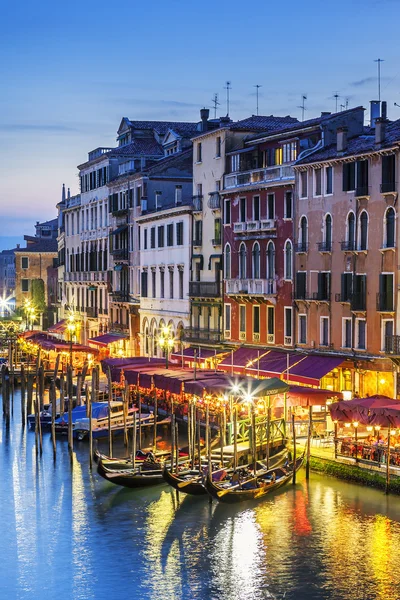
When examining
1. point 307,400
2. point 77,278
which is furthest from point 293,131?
point 77,278

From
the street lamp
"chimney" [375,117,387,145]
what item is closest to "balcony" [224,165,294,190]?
"chimney" [375,117,387,145]

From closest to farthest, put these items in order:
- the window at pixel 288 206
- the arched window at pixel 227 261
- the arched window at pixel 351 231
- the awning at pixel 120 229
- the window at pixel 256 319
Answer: the arched window at pixel 351 231
the window at pixel 288 206
the window at pixel 256 319
the arched window at pixel 227 261
the awning at pixel 120 229

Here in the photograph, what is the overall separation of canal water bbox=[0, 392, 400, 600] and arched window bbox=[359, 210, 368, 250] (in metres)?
10.0

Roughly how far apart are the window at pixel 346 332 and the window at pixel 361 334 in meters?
0.52

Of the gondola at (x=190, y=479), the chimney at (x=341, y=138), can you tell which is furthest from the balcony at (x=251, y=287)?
the gondola at (x=190, y=479)

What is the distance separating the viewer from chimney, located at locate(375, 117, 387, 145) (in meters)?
42.9

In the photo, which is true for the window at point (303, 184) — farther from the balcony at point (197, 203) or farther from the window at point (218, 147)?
the balcony at point (197, 203)

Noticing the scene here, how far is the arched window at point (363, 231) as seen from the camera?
44781 millimetres

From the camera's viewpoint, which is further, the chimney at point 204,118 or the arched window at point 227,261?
the chimney at point 204,118

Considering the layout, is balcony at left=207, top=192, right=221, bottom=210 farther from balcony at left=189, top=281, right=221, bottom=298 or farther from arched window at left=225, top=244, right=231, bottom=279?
balcony at left=189, top=281, right=221, bottom=298

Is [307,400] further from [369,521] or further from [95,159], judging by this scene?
[95,159]

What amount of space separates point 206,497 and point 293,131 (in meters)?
18.5

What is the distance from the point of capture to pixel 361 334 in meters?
45.0

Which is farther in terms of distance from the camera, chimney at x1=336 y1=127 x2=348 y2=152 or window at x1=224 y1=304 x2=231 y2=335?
window at x1=224 y1=304 x2=231 y2=335
